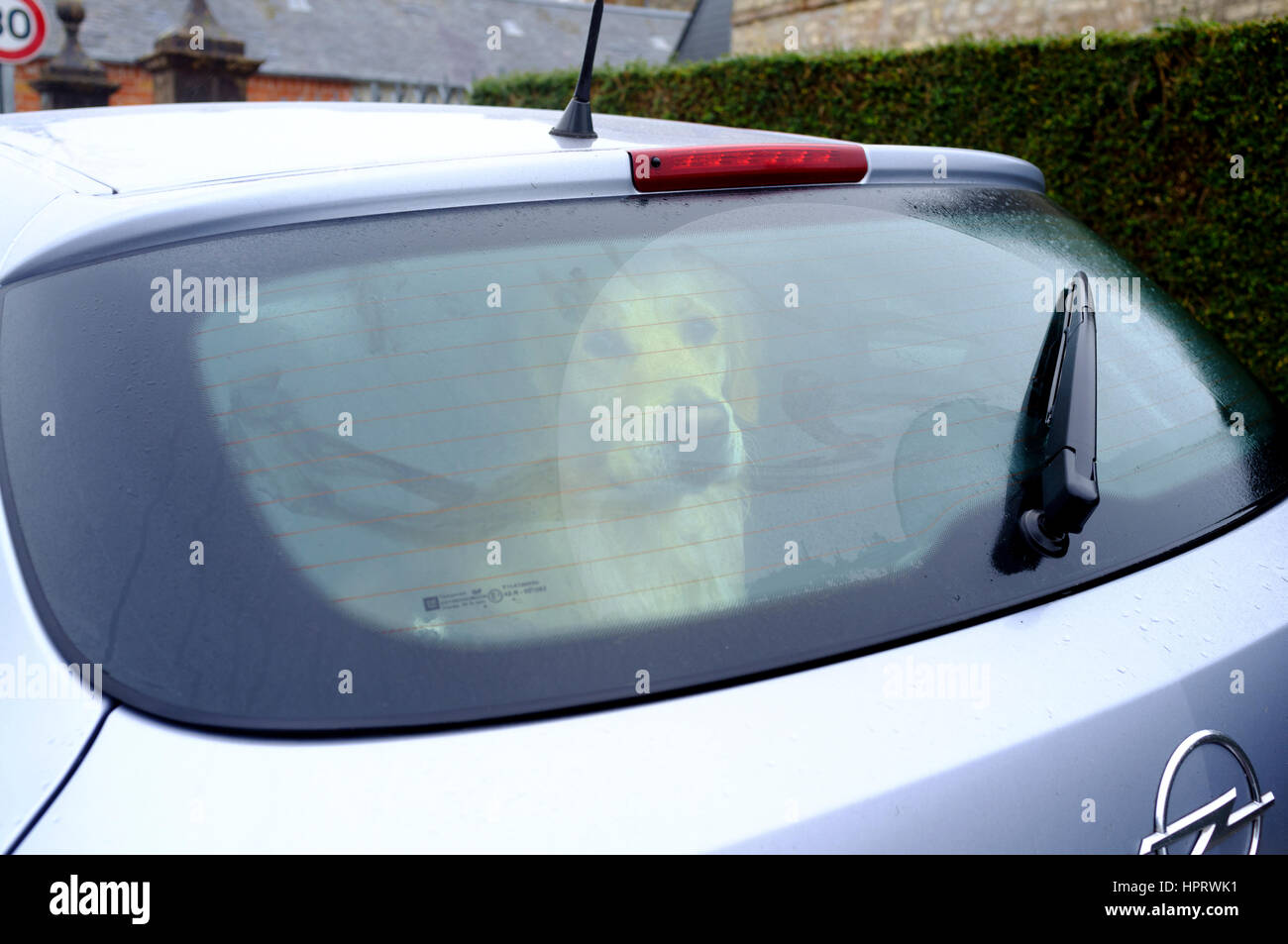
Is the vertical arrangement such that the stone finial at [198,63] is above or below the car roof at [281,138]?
above

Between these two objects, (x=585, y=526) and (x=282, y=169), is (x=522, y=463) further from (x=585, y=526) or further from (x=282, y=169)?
(x=282, y=169)

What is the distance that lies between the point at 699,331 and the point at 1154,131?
6501 mm

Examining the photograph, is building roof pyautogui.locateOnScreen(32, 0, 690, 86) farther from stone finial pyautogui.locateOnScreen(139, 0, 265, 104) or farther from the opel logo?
the opel logo

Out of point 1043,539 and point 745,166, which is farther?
point 745,166

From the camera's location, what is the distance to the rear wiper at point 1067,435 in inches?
53.6

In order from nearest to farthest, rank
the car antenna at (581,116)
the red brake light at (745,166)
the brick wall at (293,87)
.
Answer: the red brake light at (745,166) < the car antenna at (581,116) < the brick wall at (293,87)

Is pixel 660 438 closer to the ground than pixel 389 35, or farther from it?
closer to the ground

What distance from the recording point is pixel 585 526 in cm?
121

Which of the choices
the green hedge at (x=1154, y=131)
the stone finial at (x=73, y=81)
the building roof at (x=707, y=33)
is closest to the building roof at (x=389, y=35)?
the building roof at (x=707, y=33)

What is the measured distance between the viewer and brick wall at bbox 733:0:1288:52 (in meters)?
11.5

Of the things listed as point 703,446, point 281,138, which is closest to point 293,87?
point 281,138

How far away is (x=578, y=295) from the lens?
1.36 metres

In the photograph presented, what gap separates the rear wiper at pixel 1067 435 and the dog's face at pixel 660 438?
1.35 ft

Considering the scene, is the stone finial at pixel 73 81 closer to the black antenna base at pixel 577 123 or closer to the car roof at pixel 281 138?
the car roof at pixel 281 138
